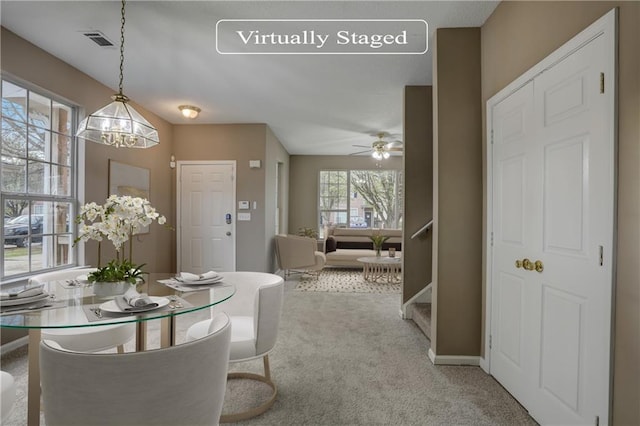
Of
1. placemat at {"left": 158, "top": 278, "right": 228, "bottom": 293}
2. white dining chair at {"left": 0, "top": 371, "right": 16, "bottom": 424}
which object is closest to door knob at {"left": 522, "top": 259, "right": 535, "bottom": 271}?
→ placemat at {"left": 158, "top": 278, "right": 228, "bottom": 293}

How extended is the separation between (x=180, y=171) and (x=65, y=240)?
2.31 metres

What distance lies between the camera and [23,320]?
4.35 feet

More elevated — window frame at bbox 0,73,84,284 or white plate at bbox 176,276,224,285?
window frame at bbox 0,73,84,284

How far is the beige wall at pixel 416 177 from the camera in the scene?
12.1ft

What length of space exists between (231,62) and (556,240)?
3.00 metres

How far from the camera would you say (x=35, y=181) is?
304cm

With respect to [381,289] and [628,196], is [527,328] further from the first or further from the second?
[381,289]

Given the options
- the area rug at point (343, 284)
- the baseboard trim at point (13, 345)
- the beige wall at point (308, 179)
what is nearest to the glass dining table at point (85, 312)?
the baseboard trim at point (13, 345)

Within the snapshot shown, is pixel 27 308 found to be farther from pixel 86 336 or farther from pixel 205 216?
pixel 205 216

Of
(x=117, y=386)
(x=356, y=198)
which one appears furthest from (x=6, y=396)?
(x=356, y=198)

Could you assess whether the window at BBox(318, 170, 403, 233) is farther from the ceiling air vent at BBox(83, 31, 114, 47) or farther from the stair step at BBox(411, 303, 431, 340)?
the ceiling air vent at BBox(83, 31, 114, 47)

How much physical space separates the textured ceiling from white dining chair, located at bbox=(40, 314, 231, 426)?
2.27 m

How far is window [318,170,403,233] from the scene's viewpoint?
8.56 meters

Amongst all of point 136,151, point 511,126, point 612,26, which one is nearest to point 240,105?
point 136,151
